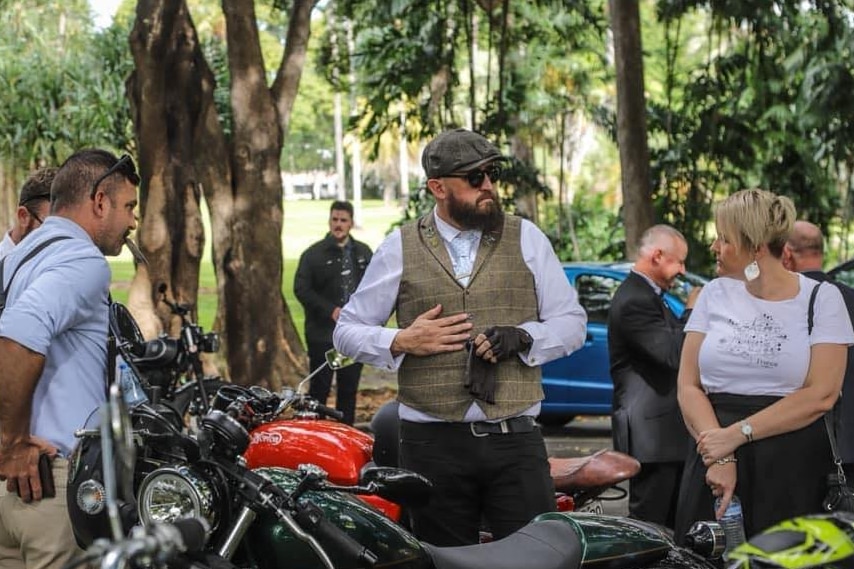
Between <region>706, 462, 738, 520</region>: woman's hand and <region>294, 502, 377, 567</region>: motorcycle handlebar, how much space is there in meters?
1.81

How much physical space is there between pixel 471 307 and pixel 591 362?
794 centimetres

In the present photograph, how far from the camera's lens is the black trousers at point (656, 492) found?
23.8 feet

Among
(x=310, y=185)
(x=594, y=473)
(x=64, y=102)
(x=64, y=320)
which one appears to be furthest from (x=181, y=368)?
(x=310, y=185)

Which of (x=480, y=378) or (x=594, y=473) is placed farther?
(x=594, y=473)

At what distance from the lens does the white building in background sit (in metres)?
109

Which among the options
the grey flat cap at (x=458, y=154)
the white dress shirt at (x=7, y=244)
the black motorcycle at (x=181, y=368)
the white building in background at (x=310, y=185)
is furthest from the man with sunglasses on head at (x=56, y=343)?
the white building in background at (x=310, y=185)

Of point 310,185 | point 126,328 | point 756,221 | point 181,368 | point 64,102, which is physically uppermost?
point 64,102

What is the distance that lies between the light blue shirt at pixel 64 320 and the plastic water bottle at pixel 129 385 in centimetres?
29

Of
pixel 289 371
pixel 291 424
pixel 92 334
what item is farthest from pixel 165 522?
pixel 289 371

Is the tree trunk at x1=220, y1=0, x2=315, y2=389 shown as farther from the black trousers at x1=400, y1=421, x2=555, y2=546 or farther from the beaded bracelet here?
the beaded bracelet

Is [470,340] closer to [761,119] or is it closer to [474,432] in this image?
[474,432]

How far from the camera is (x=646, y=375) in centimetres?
732

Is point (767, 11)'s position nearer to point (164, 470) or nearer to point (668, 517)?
point (668, 517)

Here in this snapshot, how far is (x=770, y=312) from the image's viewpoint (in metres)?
4.94
